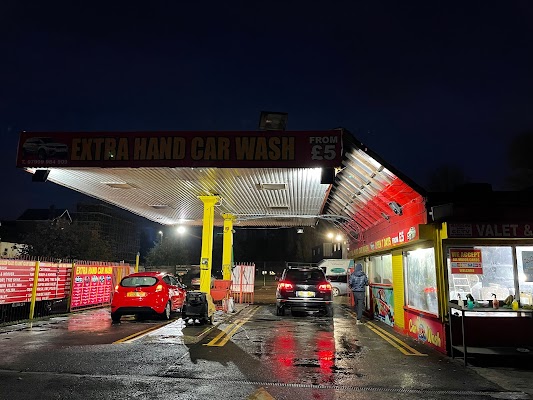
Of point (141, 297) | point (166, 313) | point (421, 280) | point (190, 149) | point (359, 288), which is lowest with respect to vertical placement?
point (166, 313)

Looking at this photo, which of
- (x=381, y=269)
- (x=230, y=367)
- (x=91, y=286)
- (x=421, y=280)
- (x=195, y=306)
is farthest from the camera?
(x=91, y=286)

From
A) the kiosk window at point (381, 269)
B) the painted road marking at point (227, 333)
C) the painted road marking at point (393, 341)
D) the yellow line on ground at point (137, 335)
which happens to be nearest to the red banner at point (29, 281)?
the yellow line on ground at point (137, 335)

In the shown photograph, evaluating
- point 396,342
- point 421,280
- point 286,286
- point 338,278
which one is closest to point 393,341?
point 396,342

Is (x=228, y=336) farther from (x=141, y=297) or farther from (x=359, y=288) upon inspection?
(x=359, y=288)

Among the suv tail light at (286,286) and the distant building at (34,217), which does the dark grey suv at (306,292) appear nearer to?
the suv tail light at (286,286)

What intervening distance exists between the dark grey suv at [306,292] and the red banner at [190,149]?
4.99 meters

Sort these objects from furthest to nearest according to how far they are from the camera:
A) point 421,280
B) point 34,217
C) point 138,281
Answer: point 34,217
point 138,281
point 421,280

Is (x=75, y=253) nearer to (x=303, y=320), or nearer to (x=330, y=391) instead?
(x=303, y=320)

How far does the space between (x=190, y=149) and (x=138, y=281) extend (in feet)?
16.0

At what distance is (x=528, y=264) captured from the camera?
8.52 metres

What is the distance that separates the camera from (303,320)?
13.3 metres

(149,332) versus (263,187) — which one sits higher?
(263,187)

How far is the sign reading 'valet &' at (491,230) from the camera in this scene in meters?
8.11

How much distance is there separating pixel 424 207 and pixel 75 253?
1277 inches
